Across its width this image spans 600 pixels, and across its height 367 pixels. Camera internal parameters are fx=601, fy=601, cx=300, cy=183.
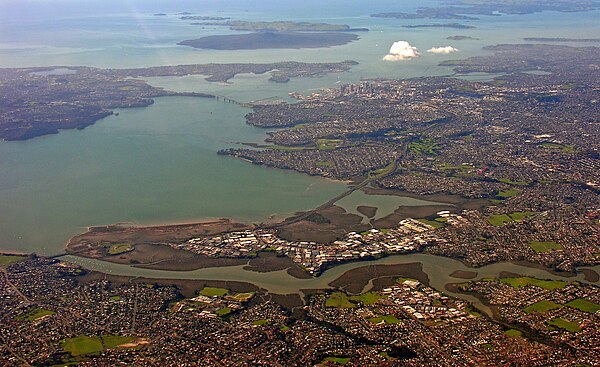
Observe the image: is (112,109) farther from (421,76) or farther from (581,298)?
(581,298)

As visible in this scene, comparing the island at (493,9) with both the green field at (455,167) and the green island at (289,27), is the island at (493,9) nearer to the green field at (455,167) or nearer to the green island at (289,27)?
the green island at (289,27)

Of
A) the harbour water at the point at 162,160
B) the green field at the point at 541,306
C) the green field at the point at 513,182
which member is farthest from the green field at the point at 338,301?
the green field at the point at 513,182

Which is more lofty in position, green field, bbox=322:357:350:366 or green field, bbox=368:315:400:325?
green field, bbox=368:315:400:325

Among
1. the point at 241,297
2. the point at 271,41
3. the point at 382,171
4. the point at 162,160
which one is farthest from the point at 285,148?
the point at 271,41

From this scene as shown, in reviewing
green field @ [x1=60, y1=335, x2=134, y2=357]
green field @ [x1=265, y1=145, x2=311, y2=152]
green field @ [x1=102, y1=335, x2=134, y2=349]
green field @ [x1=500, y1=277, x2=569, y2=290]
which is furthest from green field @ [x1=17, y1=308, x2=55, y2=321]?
green field @ [x1=265, y1=145, x2=311, y2=152]

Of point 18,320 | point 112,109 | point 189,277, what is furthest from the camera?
point 112,109

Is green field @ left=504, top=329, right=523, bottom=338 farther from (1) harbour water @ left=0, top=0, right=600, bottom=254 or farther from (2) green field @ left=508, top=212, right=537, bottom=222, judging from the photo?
(1) harbour water @ left=0, top=0, right=600, bottom=254

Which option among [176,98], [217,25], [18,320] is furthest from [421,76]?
[217,25]
